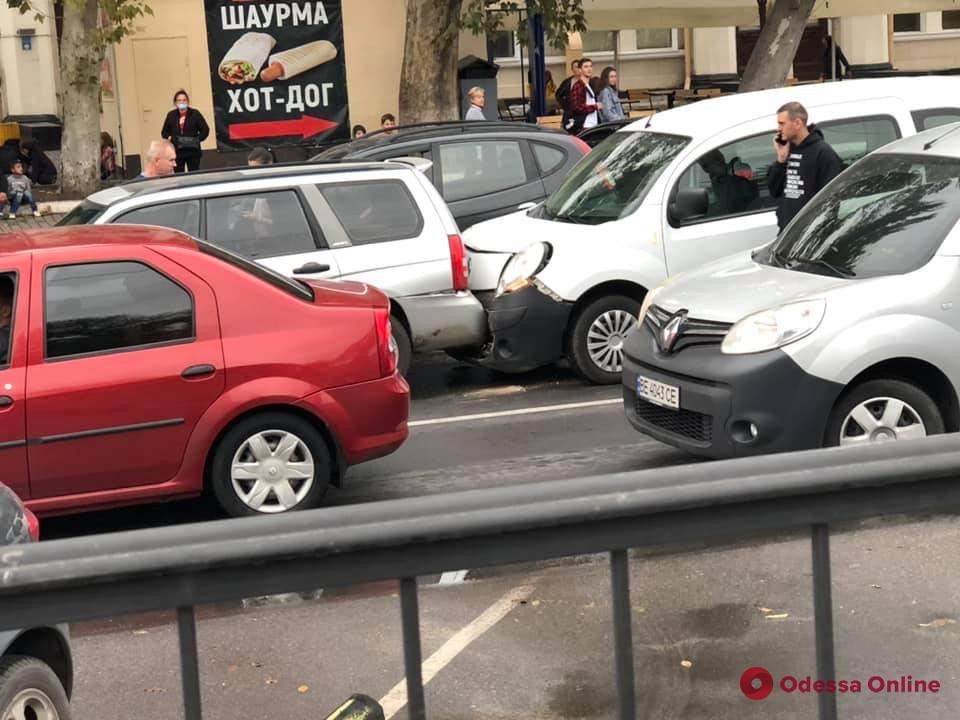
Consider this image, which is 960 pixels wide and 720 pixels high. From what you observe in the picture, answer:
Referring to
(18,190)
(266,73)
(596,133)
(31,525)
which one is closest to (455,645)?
(31,525)

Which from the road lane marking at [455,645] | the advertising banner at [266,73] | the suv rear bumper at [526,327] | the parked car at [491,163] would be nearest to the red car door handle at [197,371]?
the suv rear bumper at [526,327]

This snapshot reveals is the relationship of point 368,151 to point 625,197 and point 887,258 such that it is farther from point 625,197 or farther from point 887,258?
point 887,258

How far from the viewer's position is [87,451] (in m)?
7.09

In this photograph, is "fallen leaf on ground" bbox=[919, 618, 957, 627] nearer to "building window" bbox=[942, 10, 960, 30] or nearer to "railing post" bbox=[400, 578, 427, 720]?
"railing post" bbox=[400, 578, 427, 720]

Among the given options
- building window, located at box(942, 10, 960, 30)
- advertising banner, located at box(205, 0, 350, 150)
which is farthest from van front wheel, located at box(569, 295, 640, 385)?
building window, located at box(942, 10, 960, 30)

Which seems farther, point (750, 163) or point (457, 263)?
point (750, 163)

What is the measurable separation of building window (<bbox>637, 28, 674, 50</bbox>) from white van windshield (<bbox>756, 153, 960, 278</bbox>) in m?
23.1

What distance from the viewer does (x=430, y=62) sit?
18844 millimetres

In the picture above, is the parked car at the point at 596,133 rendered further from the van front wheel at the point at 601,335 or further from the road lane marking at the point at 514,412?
the road lane marking at the point at 514,412

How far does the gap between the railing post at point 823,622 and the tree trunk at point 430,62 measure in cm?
1689

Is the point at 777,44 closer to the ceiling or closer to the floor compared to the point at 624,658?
closer to the ceiling

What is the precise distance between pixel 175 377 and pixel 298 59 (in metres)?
18.1

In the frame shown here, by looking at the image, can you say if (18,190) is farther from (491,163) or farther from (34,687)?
(34,687)

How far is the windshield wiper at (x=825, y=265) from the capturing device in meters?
7.45
